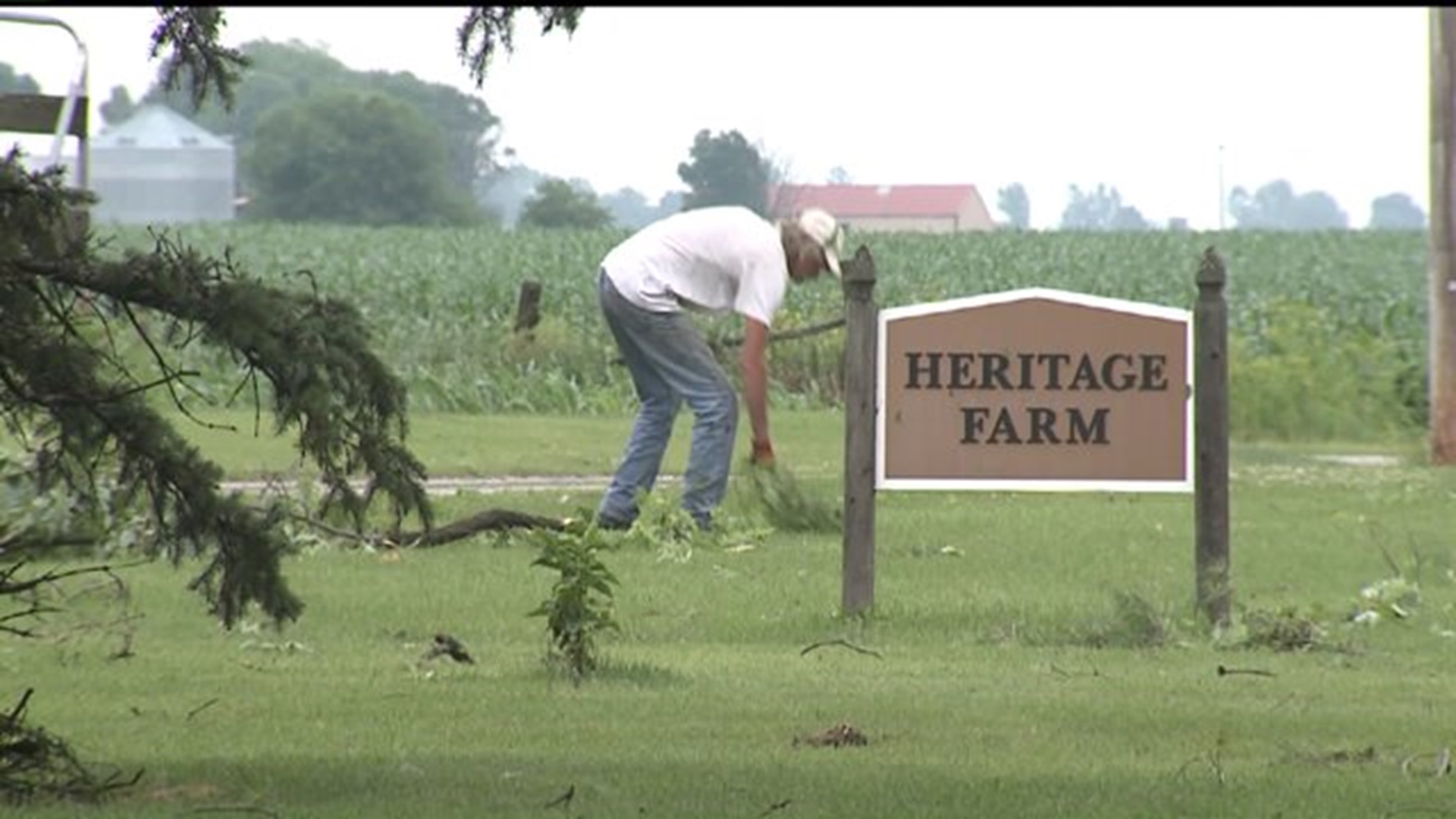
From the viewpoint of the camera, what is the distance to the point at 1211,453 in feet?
43.3

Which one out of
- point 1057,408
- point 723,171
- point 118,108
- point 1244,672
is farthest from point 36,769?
point 118,108

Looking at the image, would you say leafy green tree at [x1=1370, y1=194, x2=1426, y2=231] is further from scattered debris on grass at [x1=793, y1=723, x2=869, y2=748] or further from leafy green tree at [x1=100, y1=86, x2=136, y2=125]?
scattered debris on grass at [x1=793, y1=723, x2=869, y2=748]

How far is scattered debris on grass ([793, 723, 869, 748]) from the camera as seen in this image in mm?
9469

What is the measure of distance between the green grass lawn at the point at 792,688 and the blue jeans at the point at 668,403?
1.54 ft

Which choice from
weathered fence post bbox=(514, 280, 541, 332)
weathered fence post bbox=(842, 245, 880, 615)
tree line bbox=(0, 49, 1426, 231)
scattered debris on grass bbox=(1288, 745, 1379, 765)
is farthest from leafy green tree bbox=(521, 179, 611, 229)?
scattered debris on grass bbox=(1288, 745, 1379, 765)

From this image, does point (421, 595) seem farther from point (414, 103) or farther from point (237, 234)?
point (414, 103)

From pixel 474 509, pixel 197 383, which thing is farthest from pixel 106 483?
pixel 197 383

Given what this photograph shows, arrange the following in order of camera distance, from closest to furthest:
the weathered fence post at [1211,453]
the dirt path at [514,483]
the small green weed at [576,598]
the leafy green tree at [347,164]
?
the small green weed at [576,598] → the weathered fence post at [1211,453] → the dirt path at [514,483] → the leafy green tree at [347,164]

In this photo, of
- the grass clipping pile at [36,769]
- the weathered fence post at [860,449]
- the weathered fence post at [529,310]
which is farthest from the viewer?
the weathered fence post at [529,310]

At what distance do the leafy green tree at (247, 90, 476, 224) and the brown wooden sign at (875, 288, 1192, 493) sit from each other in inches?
3975

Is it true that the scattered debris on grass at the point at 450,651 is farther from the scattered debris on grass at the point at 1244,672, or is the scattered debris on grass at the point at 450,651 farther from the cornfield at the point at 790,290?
the scattered debris on grass at the point at 1244,672

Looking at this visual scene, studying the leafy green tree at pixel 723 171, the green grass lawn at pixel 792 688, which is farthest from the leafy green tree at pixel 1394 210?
the green grass lawn at pixel 792 688

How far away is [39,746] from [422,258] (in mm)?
50182

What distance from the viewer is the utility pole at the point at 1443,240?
Result: 26391 mm
